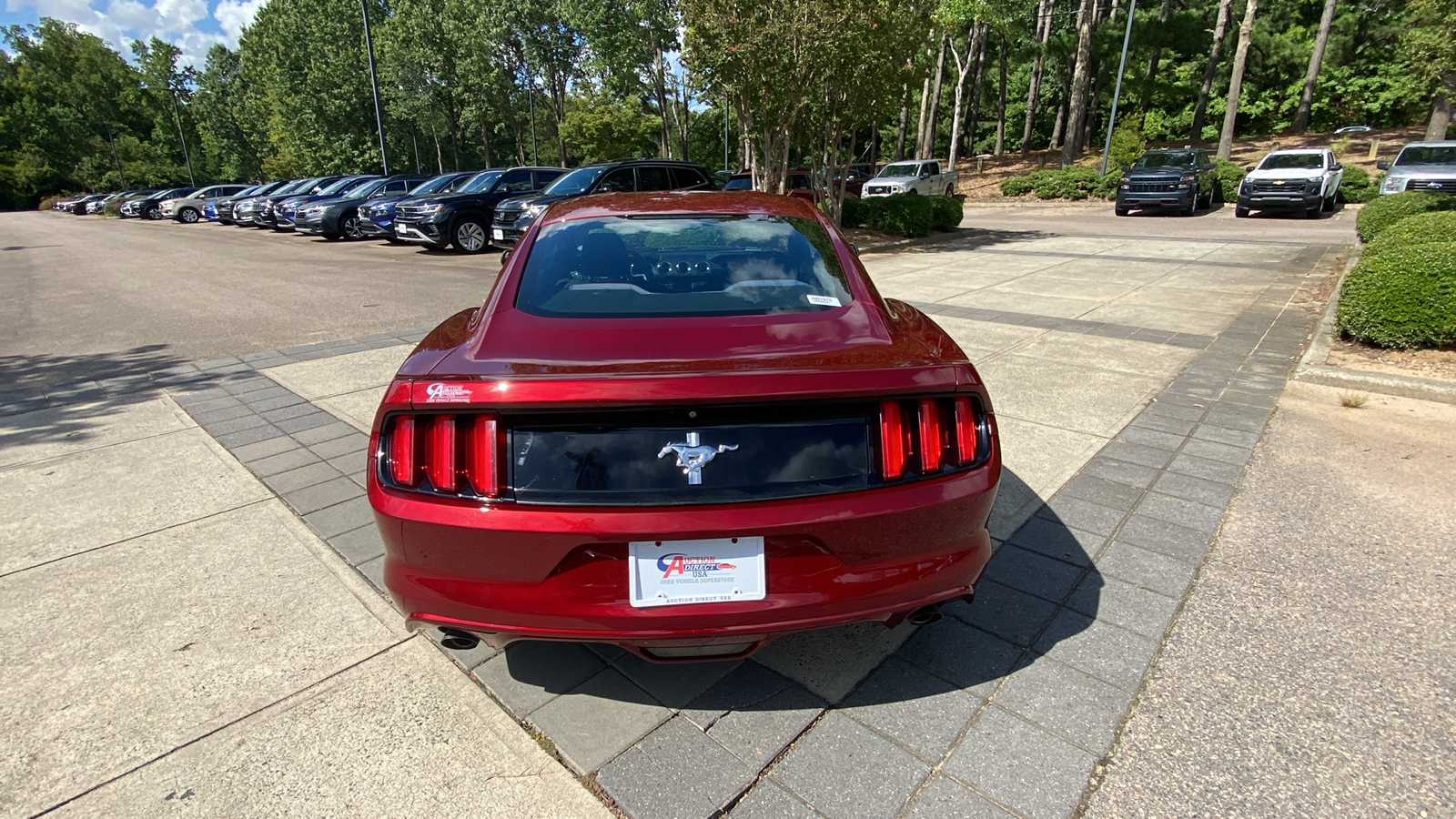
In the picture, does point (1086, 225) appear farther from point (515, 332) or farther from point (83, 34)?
point (83, 34)

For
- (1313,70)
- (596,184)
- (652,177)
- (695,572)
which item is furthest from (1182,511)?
(1313,70)

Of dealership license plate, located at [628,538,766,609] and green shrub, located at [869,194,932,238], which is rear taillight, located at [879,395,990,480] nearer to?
dealership license plate, located at [628,538,766,609]

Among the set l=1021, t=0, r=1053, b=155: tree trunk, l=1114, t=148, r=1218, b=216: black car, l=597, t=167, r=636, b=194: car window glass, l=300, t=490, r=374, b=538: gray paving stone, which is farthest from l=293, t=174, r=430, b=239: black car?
l=1021, t=0, r=1053, b=155: tree trunk

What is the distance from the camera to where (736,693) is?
91.6 inches

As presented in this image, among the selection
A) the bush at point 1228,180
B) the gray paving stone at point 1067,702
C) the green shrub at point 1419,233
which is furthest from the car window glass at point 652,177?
the bush at point 1228,180

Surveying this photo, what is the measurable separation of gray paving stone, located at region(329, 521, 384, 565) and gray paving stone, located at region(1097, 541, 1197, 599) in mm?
3130

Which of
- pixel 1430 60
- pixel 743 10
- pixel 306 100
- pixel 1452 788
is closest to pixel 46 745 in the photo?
pixel 1452 788

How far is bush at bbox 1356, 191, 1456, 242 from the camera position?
34.2ft

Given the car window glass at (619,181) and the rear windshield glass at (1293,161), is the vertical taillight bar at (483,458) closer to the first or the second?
the car window glass at (619,181)

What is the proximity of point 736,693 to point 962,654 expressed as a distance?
0.80 metres

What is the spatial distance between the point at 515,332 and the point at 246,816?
1494mm

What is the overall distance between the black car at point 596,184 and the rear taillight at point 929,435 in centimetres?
1233

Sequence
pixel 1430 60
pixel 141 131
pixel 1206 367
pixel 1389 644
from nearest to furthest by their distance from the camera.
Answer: pixel 1389 644, pixel 1206 367, pixel 1430 60, pixel 141 131

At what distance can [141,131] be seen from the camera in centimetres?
7338
